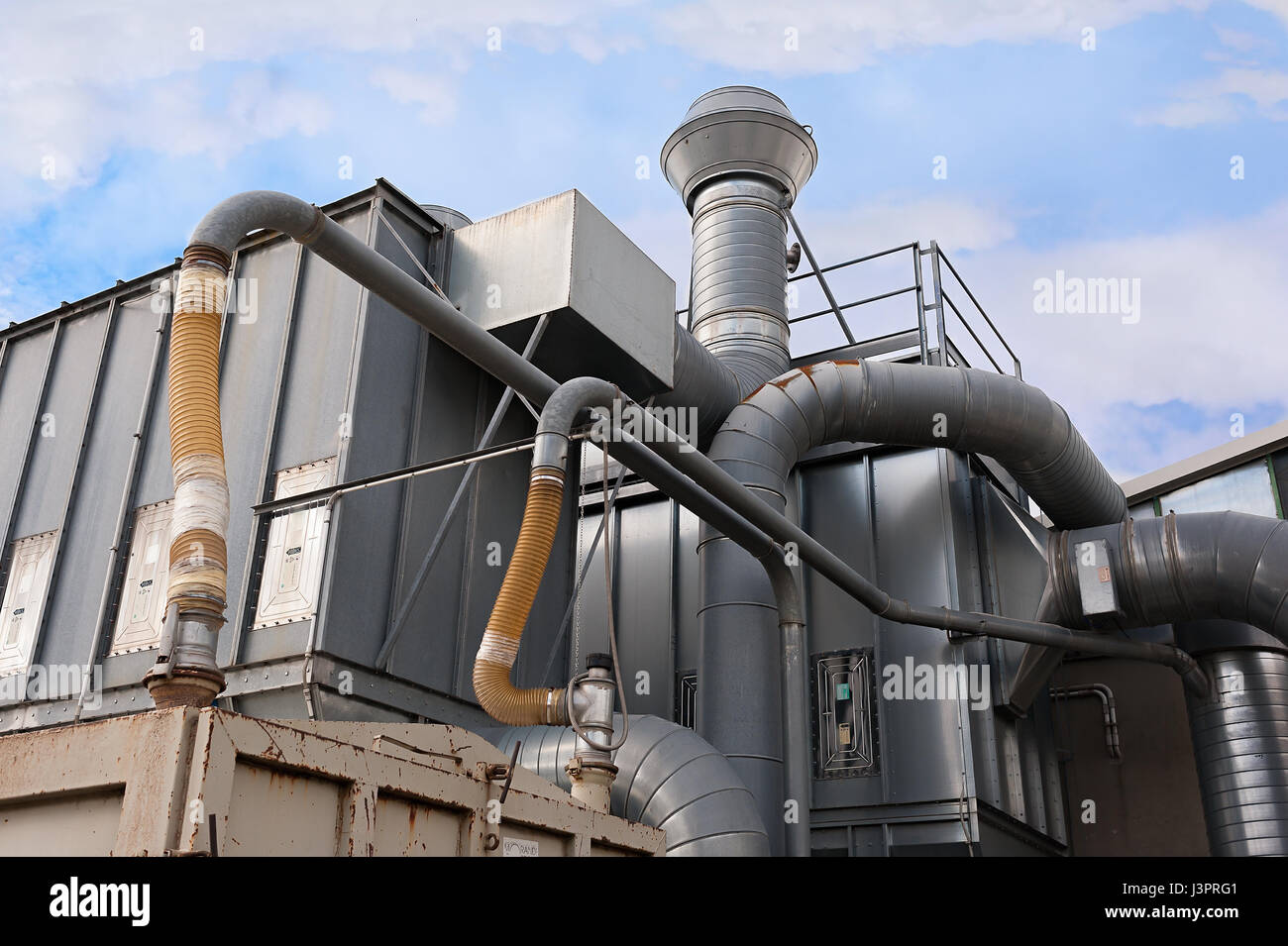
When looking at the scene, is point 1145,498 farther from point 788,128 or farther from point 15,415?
point 15,415

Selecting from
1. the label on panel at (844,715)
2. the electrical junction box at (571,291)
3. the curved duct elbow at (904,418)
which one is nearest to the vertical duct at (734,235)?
the curved duct elbow at (904,418)

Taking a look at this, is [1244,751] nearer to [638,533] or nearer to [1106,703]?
[1106,703]

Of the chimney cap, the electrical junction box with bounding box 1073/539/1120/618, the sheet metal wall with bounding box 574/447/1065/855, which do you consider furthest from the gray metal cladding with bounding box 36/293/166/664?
the electrical junction box with bounding box 1073/539/1120/618

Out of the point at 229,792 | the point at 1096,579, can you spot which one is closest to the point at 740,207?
the point at 1096,579

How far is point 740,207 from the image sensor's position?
1301 cm

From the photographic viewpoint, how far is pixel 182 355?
15.2 feet

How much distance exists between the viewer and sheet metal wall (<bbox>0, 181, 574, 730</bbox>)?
26.3 ft

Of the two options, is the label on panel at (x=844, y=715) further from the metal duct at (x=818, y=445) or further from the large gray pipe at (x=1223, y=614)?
the large gray pipe at (x=1223, y=614)

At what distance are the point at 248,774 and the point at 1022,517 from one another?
1092 centimetres

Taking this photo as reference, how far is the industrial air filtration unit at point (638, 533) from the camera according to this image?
7664 mm

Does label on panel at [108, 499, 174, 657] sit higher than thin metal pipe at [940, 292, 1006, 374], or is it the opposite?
thin metal pipe at [940, 292, 1006, 374]

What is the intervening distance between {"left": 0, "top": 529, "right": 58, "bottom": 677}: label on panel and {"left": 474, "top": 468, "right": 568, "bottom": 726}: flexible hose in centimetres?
606

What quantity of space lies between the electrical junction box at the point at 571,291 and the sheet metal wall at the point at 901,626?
8.52 feet

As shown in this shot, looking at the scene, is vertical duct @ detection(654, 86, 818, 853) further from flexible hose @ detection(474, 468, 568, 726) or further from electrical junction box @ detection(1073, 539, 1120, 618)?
flexible hose @ detection(474, 468, 568, 726)
